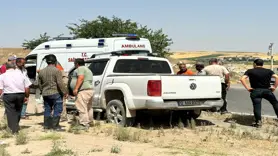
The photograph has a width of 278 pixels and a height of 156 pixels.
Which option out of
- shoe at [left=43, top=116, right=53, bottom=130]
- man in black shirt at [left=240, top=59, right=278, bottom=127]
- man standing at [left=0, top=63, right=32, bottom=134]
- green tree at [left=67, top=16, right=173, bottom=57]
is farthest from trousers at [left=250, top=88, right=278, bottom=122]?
green tree at [left=67, top=16, right=173, bottom=57]

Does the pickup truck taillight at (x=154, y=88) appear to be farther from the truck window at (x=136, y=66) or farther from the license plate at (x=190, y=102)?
the truck window at (x=136, y=66)

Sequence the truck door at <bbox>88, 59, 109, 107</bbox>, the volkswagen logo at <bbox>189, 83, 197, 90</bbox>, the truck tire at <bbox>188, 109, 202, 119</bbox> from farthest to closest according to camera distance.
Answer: the truck tire at <bbox>188, 109, 202, 119</bbox>, the truck door at <bbox>88, 59, 109, 107</bbox>, the volkswagen logo at <bbox>189, 83, 197, 90</bbox>

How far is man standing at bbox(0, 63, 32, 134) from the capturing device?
8617 mm

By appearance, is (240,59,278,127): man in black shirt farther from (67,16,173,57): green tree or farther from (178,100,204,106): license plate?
(67,16,173,57): green tree

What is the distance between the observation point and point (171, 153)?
679cm

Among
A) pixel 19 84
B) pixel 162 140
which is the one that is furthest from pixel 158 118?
pixel 19 84

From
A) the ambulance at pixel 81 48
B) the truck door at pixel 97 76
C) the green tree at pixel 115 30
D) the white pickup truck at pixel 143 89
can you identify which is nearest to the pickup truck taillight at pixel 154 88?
the white pickup truck at pixel 143 89

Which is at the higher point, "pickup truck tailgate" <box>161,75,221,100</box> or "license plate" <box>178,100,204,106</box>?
"pickup truck tailgate" <box>161,75,221,100</box>

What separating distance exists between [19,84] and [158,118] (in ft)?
13.7

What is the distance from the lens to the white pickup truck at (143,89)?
9.00 metres

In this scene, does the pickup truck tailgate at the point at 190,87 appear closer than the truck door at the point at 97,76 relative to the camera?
Yes

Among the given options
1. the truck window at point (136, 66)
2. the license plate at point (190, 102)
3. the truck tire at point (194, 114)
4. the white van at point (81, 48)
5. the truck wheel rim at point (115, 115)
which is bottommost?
the truck tire at point (194, 114)

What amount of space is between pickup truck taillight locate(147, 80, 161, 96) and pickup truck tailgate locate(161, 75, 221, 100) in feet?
0.31

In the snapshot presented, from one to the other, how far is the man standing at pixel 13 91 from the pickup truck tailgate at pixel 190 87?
2.90 m
